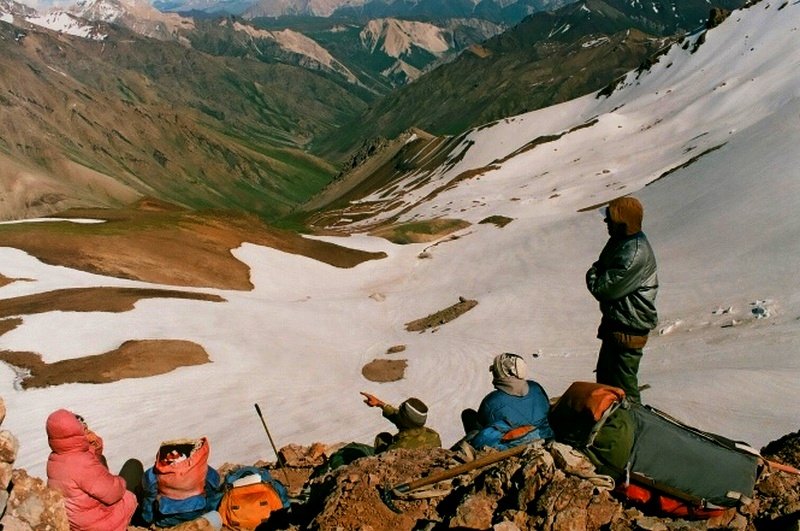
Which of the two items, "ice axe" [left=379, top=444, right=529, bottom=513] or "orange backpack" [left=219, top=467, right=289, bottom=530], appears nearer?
"ice axe" [left=379, top=444, right=529, bottom=513]

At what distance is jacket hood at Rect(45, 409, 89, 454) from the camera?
27.2 ft

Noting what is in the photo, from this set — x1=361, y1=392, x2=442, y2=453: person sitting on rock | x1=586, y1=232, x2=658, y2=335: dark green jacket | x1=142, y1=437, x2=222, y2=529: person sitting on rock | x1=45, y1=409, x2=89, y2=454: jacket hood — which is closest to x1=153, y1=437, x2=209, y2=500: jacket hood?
x1=142, y1=437, x2=222, y2=529: person sitting on rock

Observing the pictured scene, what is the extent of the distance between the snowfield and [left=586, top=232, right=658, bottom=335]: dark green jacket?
544 cm

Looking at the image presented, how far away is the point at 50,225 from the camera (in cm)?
5309

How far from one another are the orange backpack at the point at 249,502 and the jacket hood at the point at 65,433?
2.65 meters

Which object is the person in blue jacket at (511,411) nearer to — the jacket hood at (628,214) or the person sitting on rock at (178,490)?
the jacket hood at (628,214)

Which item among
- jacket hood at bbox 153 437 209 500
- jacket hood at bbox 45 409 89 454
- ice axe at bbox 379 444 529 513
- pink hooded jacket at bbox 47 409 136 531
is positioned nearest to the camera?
jacket hood at bbox 45 409 89 454

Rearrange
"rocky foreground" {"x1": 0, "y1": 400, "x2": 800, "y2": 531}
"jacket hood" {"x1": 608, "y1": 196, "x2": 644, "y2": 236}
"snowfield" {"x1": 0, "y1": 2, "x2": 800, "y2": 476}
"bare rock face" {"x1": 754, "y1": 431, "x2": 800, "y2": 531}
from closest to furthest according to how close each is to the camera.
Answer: "bare rock face" {"x1": 754, "y1": 431, "x2": 800, "y2": 531}, "rocky foreground" {"x1": 0, "y1": 400, "x2": 800, "y2": 531}, "jacket hood" {"x1": 608, "y1": 196, "x2": 644, "y2": 236}, "snowfield" {"x1": 0, "y1": 2, "x2": 800, "y2": 476}

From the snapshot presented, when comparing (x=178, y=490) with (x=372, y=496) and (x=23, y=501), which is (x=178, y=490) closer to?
(x=23, y=501)

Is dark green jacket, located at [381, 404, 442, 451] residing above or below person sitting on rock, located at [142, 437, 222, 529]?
below

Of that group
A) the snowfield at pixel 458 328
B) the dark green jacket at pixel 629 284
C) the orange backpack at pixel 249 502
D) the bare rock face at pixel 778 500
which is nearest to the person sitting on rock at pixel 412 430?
the orange backpack at pixel 249 502

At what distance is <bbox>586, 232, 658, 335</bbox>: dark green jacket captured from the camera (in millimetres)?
10805

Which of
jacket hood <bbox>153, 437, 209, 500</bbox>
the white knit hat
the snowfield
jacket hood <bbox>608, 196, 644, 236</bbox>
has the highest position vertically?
jacket hood <bbox>608, 196, 644, 236</bbox>

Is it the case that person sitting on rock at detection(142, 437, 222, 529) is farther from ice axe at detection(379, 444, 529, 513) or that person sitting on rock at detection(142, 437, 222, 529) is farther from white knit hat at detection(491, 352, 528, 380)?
white knit hat at detection(491, 352, 528, 380)
